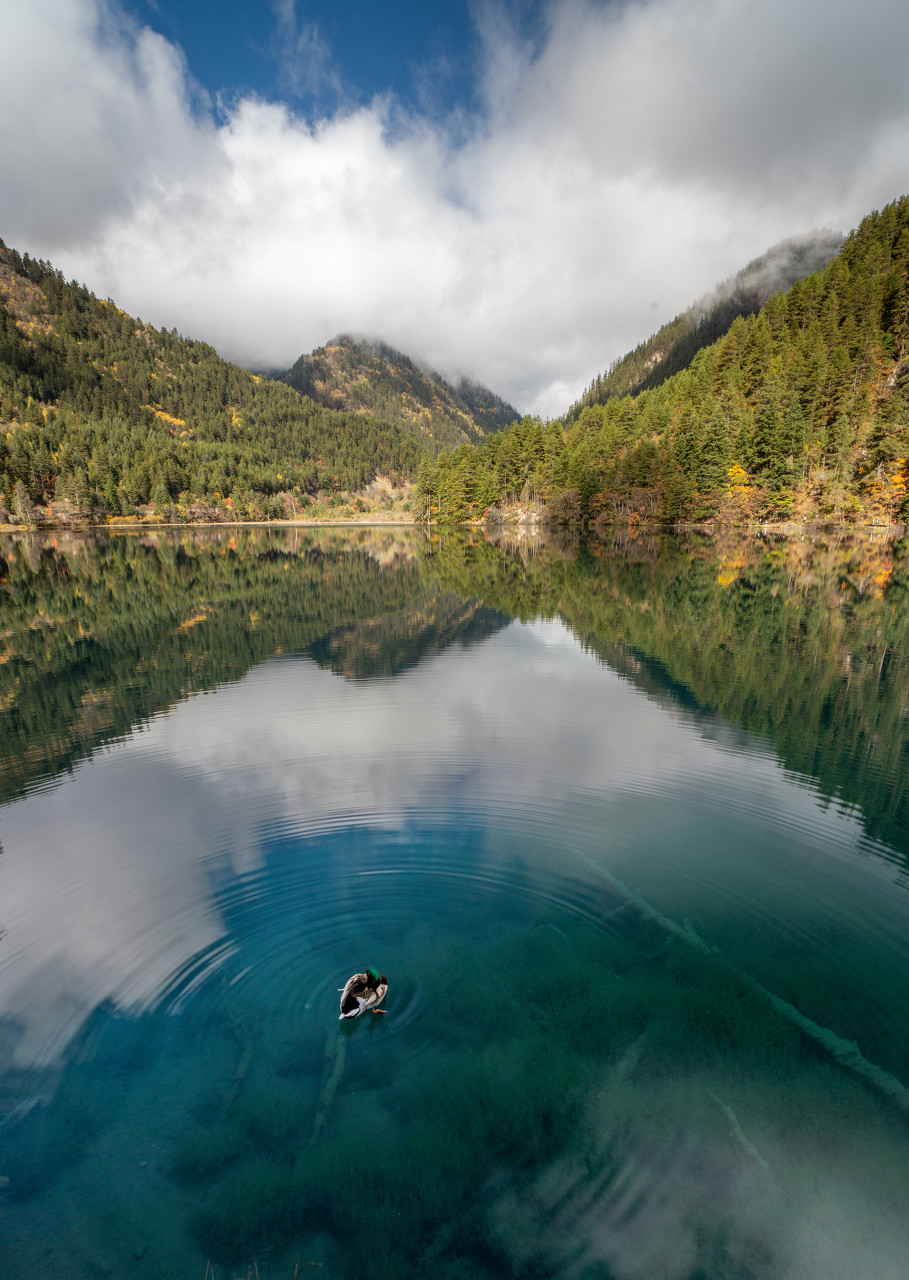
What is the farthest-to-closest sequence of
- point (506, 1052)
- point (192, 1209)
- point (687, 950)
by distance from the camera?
1. point (687, 950)
2. point (506, 1052)
3. point (192, 1209)

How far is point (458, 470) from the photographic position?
124 m

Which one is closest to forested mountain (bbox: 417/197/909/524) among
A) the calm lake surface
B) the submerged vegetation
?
the submerged vegetation

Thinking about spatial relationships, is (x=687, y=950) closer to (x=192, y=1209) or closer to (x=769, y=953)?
(x=769, y=953)

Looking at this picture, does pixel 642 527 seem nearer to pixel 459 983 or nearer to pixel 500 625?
pixel 500 625

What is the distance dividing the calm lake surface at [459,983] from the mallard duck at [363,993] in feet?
0.88

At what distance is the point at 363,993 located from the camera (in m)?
6.99

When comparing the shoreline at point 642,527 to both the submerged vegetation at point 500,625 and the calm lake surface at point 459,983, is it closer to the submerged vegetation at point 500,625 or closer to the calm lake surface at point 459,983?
the submerged vegetation at point 500,625

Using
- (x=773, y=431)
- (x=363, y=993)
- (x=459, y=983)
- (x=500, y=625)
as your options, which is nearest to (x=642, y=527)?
(x=773, y=431)

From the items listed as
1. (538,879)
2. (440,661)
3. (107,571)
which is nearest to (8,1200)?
(538,879)

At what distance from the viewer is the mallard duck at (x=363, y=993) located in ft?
22.1

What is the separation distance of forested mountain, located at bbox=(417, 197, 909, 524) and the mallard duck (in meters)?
86.0

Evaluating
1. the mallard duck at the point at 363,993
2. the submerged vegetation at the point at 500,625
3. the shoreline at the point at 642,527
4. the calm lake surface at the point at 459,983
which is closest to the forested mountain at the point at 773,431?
the shoreline at the point at 642,527

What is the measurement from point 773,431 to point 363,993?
8754 centimetres

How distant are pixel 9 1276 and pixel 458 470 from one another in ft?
417
